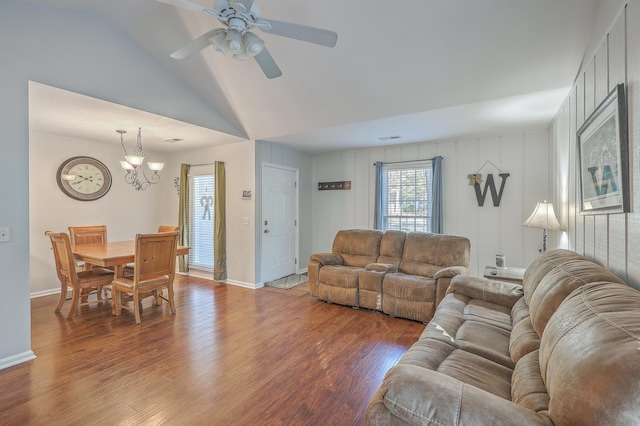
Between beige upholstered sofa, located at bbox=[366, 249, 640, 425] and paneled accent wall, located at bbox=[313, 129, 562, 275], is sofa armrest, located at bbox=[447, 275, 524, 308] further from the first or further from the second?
paneled accent wall, located at bbox=[313, 129, 562, 275]

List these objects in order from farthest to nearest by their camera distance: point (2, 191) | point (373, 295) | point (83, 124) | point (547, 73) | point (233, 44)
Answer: point (83, 124) < point (373, 295) < point (547, 73) < point (2, 191) < point (233, 44)

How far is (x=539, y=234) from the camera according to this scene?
4.19 m

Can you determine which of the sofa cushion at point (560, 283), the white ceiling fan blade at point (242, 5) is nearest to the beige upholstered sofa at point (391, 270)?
the sofa cushion at point (560, 283)

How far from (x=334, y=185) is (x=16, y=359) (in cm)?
477

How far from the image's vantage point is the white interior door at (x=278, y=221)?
5.12 m

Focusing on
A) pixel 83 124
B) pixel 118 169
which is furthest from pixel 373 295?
pixel 118 169

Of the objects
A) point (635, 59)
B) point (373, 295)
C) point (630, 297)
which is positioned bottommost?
point (373, 295)

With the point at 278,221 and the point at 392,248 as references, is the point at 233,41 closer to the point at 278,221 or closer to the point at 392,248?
the point at 392,248

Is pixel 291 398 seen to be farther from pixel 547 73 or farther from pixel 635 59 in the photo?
pixel 547 73

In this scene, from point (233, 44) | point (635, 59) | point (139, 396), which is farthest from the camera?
point (139, 396)

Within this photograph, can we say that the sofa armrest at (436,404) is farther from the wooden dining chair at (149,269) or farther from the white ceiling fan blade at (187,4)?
the wooden dining chair at (149,269)

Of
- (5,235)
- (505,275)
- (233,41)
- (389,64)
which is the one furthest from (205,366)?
(389,64)

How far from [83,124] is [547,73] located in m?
5.41

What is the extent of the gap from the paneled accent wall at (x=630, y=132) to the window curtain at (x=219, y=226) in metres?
4.70
